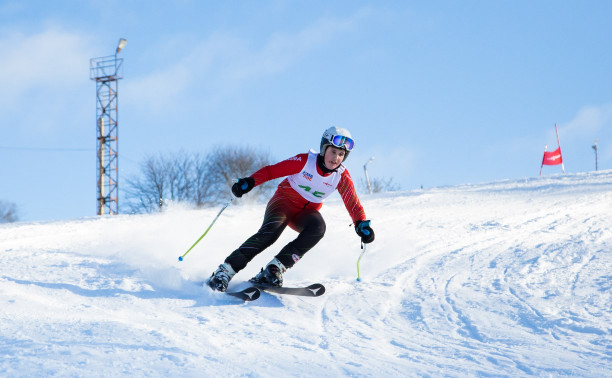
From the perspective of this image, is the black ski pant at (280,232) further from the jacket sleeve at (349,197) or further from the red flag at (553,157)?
the red flag at (553,157)

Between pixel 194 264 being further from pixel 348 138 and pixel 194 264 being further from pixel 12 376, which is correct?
pixel 12 376

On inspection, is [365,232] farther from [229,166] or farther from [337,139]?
[229,166]

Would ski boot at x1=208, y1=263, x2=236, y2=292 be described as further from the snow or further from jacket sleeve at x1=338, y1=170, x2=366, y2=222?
jacket sleeve at x1=338, y1=170, x2=366, y2=222

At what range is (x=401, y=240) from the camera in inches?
269

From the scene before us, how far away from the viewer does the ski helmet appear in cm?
429

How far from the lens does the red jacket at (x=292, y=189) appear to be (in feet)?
14.6

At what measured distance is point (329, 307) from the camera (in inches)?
155

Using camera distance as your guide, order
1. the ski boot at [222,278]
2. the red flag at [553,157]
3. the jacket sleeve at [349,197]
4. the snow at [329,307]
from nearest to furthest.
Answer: the snow at [329,307] → the ski boot at [222,278] → the jacket sleeve at [349,197] → the red flag at [553,157]

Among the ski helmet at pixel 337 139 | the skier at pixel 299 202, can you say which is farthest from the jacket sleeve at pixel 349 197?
the ski helmet at pixel 337 139

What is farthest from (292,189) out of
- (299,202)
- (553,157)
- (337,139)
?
(553,157)

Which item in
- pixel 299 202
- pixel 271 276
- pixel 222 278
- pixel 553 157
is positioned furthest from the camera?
pixel 553 157

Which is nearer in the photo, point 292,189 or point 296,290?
point 296,290

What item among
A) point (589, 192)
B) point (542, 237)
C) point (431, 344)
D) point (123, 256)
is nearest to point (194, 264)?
point (123, 256)

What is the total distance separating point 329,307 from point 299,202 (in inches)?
38.3
